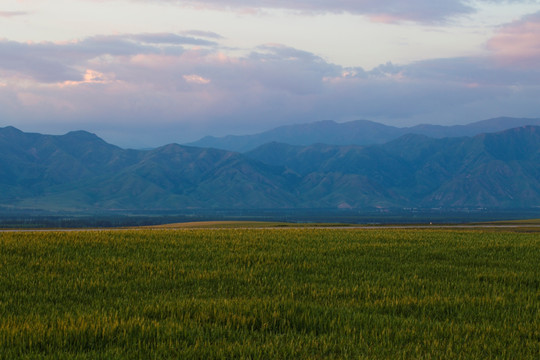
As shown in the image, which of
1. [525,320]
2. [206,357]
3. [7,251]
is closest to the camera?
[206,357]

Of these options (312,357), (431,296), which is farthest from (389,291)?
(312,357)

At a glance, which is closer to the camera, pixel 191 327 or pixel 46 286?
pixel 191 327

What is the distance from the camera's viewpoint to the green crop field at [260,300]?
39.7 ft

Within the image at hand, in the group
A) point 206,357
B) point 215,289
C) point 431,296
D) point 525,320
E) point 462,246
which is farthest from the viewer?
point 462,246

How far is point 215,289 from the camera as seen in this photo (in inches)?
728

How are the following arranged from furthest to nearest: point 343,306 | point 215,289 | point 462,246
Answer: point 462,246
point 215,289
point 343,306

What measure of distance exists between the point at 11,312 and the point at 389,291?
436 inches

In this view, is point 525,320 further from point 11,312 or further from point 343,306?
point 11,312

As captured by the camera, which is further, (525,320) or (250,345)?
(525,320)

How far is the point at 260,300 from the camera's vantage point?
15938mm

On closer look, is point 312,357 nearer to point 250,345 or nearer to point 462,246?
point 250,345

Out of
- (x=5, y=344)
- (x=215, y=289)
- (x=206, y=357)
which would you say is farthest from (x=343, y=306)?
(x=5, y=344)

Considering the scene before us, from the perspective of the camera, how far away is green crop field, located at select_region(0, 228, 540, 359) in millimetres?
12086

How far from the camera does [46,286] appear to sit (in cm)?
1822
